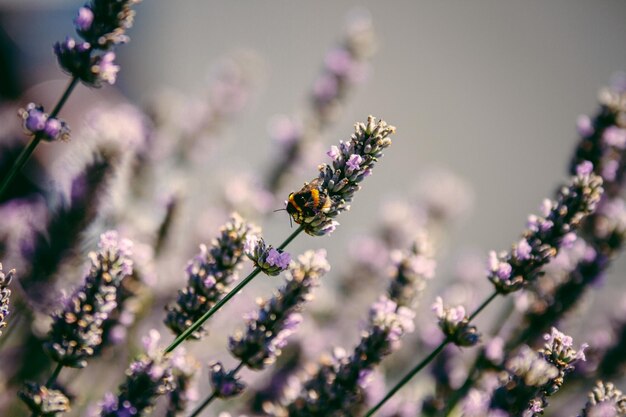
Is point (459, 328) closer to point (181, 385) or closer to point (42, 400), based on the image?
point (181, 385)

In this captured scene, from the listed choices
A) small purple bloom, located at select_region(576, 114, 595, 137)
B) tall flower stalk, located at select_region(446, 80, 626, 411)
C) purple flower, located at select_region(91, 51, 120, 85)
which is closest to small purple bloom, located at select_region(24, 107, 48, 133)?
purple flower, located at select_region(91, 51, 120, 85)

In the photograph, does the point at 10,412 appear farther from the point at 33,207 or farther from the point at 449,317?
the point at 449,317

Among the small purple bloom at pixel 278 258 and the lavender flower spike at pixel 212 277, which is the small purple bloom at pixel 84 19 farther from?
the small purple bloom at pixel 278 258

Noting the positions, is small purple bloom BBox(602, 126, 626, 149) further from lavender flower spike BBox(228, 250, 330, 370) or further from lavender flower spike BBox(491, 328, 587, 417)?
lavender flower spike BBox(228, 250, 330, 370)

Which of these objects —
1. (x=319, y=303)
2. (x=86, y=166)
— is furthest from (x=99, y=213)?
(x=319, y=303)

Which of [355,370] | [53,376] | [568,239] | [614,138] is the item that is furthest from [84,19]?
[614,138]

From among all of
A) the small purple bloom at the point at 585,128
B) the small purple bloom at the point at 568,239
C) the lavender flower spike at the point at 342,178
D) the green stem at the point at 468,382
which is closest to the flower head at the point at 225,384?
the lavender flower spike at the point at 342,178
